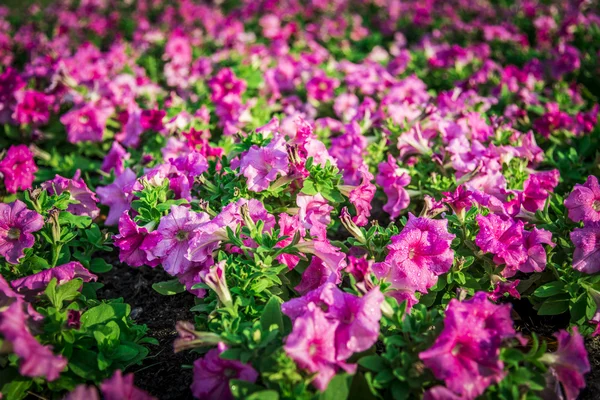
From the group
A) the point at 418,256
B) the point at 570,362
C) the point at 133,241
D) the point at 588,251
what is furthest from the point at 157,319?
the point at 588,251

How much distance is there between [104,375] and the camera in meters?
1.67

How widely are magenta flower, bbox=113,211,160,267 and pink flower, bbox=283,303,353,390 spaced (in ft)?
2.53

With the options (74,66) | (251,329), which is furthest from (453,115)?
(74,66)

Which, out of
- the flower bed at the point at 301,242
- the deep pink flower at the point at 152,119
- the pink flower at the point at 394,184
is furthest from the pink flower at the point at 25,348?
the deep pink flower at the point at 152,119

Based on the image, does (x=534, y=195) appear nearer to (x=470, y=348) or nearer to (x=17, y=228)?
(x=470, y=348)

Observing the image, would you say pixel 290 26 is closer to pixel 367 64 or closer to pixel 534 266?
pixel 367 64

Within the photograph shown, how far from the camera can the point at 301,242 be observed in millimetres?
1792

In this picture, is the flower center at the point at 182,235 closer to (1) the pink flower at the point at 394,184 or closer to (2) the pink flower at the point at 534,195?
(1) the pink flower at the point at 394,184

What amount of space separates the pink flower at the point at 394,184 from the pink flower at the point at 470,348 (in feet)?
3.05

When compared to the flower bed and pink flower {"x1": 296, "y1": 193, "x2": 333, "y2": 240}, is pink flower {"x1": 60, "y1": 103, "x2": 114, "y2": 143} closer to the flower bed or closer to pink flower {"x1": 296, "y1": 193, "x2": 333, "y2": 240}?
the flower bed

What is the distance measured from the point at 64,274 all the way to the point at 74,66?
2.74 meters

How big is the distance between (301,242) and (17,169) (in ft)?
5.46

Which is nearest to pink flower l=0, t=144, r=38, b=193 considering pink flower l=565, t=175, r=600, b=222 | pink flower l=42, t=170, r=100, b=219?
pink flower l=42, t=170, r=100, b=219

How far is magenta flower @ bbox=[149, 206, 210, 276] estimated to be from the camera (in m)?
1.89
